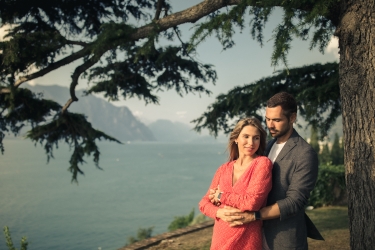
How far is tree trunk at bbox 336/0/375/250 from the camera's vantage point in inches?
123

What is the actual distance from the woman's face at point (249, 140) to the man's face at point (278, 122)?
0.42 ft

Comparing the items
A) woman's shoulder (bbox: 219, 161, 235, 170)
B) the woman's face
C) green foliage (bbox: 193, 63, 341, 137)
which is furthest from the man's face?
green foliage (bbox: 193, 63, 341, 137)

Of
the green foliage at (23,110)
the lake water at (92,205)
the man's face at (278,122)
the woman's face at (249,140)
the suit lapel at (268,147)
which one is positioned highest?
the green foliage at (23,110)

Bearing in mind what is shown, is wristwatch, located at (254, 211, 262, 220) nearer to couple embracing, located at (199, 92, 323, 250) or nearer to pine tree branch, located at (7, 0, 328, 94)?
couple embracing, located at (199, 92, 323, 250)

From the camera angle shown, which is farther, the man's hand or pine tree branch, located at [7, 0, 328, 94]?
pine tree branch, located at [7, 0, 328, 94]

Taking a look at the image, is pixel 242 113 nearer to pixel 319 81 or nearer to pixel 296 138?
pixel 319 81

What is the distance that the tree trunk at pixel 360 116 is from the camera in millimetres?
3125

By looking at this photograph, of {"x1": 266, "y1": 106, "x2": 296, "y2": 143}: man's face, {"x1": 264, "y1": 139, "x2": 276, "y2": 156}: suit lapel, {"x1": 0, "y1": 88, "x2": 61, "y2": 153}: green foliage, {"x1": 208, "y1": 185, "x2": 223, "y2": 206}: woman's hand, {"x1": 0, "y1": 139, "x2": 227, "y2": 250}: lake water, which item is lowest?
{"x1": 0, "y1": 139, "x2": 227, "y2": 250}: lake water

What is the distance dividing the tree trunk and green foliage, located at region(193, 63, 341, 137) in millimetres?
1722

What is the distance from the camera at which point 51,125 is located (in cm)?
690

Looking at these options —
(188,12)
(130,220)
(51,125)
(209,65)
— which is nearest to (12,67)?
(51,125)

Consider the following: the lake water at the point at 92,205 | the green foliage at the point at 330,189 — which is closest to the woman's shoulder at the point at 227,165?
the green foliage at the point at 330,189

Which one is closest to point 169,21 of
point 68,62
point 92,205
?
point 68,62

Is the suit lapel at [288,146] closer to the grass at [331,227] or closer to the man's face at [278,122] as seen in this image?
the man's face at [278,122]
